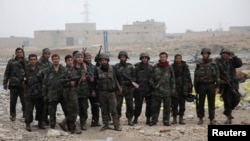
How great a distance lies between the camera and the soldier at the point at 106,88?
7679mm

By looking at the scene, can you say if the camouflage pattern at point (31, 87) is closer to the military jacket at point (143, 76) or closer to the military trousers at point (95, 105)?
the military trousers at point (95, 105)

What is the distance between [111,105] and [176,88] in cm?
155

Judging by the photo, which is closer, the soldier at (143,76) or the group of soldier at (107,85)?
the group of soldier at (107,85)

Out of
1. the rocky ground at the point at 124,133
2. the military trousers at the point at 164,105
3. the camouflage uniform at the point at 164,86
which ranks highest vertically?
the camouflage uniform at the point at 164,86

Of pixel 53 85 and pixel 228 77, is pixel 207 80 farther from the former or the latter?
pixel 53 85

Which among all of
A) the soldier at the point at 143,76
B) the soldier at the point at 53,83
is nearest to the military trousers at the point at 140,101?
the soldier at the point at 143,76

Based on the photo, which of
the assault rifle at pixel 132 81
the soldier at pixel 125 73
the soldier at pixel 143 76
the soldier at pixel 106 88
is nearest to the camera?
the soldier at pixel 106 88

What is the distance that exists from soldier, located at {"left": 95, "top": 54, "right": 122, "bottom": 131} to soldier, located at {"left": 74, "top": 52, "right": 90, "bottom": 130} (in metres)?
0.26

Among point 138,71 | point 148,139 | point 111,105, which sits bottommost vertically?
point 148,139

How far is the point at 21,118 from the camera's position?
9.05 meters

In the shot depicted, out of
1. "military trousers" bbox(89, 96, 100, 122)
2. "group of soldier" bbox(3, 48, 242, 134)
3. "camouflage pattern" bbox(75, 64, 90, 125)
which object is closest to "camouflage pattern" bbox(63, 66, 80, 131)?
"group of soldier" bbox(3, 48, 242, 134)

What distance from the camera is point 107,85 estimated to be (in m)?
7.68

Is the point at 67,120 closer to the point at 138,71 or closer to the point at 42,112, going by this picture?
the point at 42,112

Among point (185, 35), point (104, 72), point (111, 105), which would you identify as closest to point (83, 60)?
point (104, 72)
